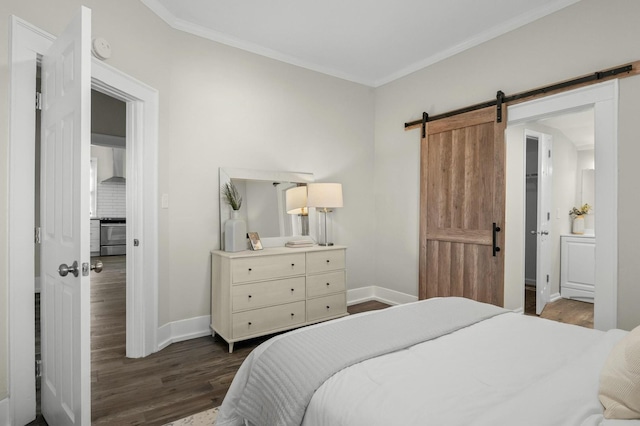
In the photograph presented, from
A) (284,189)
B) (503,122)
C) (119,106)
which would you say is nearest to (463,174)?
(503,122)

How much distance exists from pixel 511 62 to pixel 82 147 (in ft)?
11.0

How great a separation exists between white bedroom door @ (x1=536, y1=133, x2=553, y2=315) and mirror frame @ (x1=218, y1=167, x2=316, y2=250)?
8.94ft

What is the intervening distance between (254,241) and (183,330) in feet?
3.29

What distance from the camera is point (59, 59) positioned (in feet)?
5.54

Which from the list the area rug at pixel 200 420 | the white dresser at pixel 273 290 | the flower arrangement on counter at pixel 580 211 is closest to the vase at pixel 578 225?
the flower arrangement on counter at pixel 580 211

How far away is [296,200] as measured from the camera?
3.74 meters

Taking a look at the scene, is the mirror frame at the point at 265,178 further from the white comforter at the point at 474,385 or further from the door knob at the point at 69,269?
the white comforter at the point at 474,385

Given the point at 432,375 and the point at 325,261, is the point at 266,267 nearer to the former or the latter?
the point at 325,261

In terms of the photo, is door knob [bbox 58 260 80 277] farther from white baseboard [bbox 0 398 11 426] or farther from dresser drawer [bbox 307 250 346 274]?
dresser drawer [bbox 307 250 346 274]

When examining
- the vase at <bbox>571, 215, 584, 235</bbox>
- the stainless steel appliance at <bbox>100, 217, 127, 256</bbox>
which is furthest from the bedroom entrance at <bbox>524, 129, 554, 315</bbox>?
the stainless steel appliance at <bbox>100, 217, 127, 256</bbox>

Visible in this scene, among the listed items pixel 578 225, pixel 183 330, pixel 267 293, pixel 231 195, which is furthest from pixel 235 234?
pixel 578 225

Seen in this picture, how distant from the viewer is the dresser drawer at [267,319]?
9.47ft

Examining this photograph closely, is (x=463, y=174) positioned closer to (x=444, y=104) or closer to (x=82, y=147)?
(x=444, y=104)

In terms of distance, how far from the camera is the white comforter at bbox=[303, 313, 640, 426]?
3.07ft
